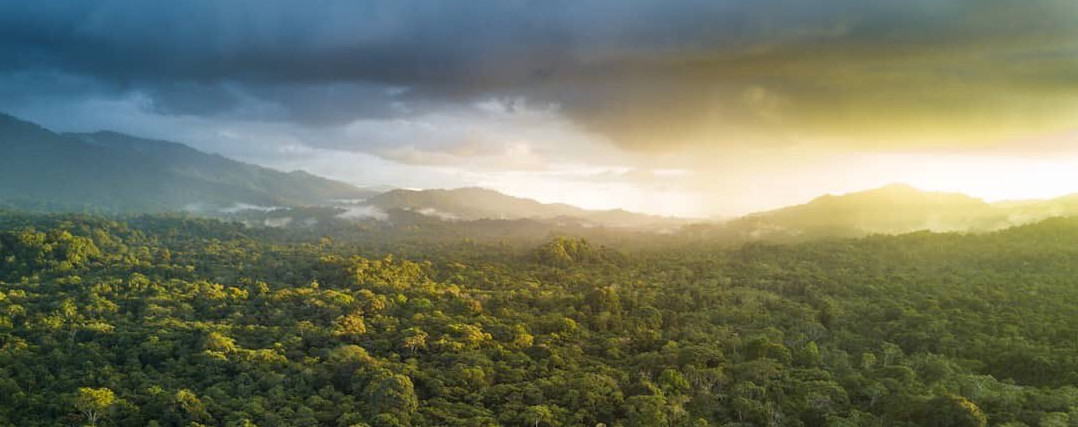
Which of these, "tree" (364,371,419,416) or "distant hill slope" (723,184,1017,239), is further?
"distant hill slope" (723,184,1017,239)

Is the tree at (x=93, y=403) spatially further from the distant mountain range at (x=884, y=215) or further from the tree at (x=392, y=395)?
the distant mountain range at (x=884, y=215)

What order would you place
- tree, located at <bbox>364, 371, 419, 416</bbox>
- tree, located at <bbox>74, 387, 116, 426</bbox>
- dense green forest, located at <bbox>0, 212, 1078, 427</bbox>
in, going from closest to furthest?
tree, located at <bbox>74, 387, 116, 426</bbox> < dense green forest, located at <bbox>0, 212, 1078, 427</bbox> < tree, located at <bbox>364, 371, 419, 416</bbox>

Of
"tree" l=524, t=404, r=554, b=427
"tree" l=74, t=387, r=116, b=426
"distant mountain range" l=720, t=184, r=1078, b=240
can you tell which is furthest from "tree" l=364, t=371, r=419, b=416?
"distant mountain range" l=720, t=184, r=1078, b=240

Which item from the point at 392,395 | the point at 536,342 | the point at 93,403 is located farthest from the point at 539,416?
the point at 93,403

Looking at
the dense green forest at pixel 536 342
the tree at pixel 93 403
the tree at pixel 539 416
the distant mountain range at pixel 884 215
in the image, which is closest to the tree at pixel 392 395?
the dense green forest at pixel 536 342

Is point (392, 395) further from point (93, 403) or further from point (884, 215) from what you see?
point (884, 215)

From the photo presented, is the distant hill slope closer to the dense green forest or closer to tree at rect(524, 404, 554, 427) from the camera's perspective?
the dense green forest

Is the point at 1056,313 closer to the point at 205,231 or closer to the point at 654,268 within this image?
the point at 654,268
